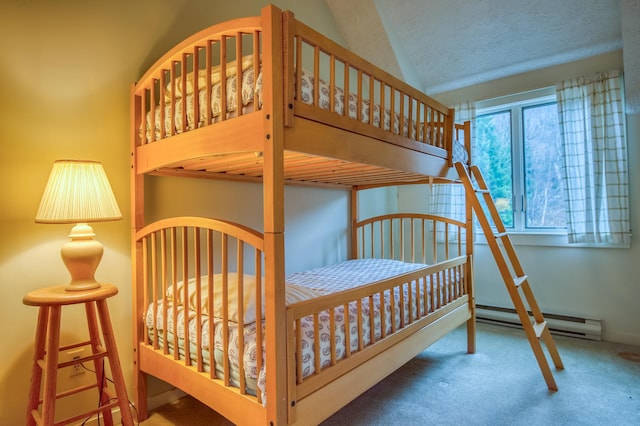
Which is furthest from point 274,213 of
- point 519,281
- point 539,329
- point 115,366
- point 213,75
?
point 539,329

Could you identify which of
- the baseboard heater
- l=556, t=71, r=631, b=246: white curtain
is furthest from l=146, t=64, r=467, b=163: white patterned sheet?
the baseboard heater

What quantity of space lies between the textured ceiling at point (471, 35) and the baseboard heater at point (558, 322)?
7.43 feet

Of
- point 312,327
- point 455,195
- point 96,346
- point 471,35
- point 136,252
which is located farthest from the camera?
point 455,195

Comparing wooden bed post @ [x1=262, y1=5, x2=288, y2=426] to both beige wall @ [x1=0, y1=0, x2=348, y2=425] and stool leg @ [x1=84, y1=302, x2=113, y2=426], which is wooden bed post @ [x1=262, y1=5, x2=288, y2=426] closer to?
stool leg @ [x1=84, y1=302, x2=113, y2=426]

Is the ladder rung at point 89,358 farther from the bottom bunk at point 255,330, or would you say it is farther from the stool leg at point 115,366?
the bottom bunk at point 255,330

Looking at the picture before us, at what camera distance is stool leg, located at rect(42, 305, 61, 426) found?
1.28 m

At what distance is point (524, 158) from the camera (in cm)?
336

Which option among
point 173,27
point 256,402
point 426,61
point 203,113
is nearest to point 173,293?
point 256,402

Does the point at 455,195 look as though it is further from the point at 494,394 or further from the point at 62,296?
the point at 62,296

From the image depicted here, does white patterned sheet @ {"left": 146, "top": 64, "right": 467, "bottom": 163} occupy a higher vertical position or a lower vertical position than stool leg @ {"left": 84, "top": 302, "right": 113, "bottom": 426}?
higher

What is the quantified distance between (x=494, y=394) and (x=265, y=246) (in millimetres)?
1764

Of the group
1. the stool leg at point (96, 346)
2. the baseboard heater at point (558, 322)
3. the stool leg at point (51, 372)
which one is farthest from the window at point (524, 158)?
the stool leg at point (51, 372)

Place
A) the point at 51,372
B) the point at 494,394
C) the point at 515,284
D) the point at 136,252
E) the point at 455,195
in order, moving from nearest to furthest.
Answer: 1. the point at 51,372
2. the point at 136,252
3. the point at 494,394
4. the point at 515,284
5. the point at 455,195

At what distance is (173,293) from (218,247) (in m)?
0.67
